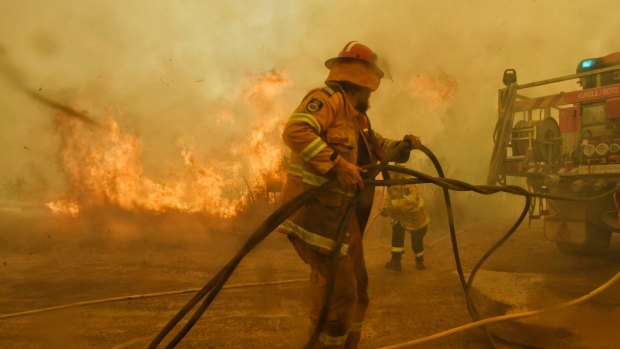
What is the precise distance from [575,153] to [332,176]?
468 centimetres

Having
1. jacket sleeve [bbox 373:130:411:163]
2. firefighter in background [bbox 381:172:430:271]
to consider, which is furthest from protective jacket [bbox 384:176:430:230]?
jacket sleeve [bbox 373:130:411:163]

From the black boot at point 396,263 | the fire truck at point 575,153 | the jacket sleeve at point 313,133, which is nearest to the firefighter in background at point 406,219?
the black boot at point 396,263

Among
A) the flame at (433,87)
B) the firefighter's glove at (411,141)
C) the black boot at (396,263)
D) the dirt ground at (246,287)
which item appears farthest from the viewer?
the flame at (433,87)

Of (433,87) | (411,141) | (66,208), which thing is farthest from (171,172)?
(411,141)

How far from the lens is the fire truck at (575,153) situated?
5.65 meters

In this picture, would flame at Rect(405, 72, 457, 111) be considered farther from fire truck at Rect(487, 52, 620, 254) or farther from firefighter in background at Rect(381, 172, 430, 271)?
firefighter in background at Rect(381, 172, 430, 271)

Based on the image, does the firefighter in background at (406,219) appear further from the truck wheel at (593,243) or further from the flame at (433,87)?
the flame at (433,87)

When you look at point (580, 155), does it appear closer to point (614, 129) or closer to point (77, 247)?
point (614, 129)

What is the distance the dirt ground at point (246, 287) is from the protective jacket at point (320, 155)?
4.02 ft

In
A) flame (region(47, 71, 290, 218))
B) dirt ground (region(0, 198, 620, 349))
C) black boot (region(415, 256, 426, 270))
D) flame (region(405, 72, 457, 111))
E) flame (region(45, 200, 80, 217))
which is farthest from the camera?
flame (region(405, 72, 457, 111))

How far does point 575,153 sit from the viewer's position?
5910mm

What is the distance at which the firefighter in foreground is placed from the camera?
247 cm

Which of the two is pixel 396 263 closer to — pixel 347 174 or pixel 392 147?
pixel 392 147

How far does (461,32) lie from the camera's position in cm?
1198
